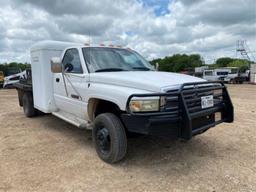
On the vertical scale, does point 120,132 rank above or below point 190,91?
below

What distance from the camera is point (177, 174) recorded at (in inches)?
150

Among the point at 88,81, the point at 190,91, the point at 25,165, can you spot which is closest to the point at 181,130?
the point at 190,91

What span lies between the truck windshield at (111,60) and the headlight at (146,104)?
137cm

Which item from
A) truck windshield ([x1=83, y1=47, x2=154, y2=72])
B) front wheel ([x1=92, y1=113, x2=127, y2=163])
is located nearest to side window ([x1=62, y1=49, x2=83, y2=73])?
truck windshield ([x1=83, y1=47, x2=154, y2=72])

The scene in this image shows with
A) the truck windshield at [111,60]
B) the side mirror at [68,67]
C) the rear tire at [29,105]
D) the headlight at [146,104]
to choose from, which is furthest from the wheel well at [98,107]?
the rear tire at [29,105]

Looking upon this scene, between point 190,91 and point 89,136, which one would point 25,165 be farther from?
point 190,91

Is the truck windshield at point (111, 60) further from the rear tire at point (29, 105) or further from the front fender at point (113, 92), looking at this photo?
the rear tire at point (29, 105)

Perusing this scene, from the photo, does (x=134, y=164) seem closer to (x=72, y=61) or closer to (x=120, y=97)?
(x=120, y=97)

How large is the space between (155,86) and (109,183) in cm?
145

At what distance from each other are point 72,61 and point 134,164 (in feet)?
7.92

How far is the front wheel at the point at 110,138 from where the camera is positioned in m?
3.88

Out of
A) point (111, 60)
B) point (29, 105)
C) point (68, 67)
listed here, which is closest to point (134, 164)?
point (111, 60)

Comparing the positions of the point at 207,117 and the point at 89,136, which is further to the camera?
the point at 89,136

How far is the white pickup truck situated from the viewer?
3568 millimetres
